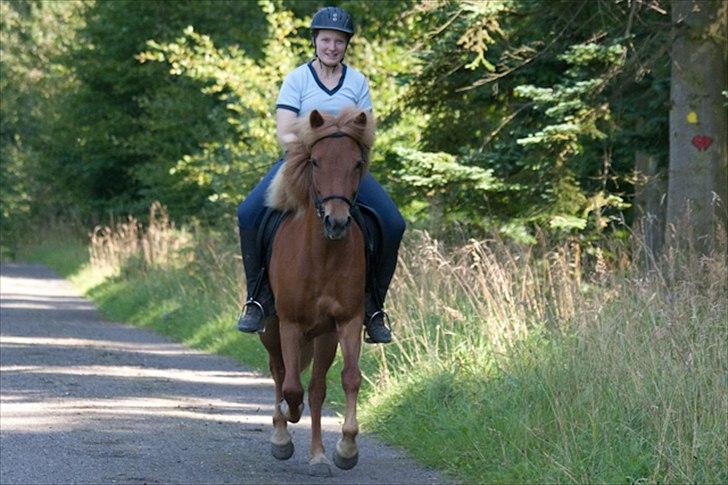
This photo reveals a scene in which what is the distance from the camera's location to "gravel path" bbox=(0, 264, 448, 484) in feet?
29.4

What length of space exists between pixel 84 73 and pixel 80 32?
1069mm

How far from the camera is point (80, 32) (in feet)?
129

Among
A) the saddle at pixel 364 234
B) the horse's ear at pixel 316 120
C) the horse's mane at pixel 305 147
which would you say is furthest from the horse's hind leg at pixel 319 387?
the horse's ear at pixel 316 120

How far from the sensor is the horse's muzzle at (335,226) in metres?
8.48

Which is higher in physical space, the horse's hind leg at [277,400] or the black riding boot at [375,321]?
the black riding boot at [375,321]

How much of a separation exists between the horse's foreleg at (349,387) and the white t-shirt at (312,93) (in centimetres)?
134

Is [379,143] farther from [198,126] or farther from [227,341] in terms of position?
[198,126]

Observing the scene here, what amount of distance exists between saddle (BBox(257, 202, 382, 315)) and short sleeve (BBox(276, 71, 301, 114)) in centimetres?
65

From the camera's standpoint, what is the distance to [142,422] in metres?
11.0

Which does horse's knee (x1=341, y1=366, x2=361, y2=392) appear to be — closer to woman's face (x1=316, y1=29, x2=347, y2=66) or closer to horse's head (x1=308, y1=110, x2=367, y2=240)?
horse's head (x1=308, y1=110, x2=367, y2=240)

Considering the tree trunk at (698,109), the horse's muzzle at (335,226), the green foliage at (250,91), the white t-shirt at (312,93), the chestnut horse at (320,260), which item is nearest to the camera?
the horse's muzzle at (335,226)

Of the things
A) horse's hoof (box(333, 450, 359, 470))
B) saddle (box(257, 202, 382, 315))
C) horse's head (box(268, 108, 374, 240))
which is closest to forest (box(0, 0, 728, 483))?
horse's hoof (box(333, 450, 359, 470))

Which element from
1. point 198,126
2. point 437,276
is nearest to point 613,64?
point 437,276

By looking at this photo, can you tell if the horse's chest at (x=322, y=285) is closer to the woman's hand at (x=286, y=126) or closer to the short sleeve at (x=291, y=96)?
the woman's hand at (x=286, y=126)
